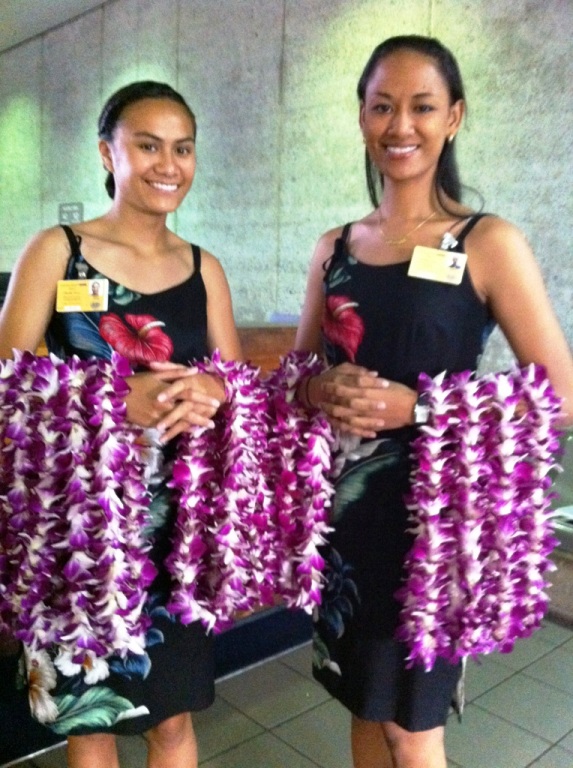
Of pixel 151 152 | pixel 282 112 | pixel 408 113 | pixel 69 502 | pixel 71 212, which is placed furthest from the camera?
pixel 71 212

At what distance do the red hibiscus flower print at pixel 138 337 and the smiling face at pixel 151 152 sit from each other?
0.25m

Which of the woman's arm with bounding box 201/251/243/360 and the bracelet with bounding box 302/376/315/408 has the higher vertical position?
the woman's arm with bounding box 201/251/243/360

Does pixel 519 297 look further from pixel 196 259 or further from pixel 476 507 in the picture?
pixel 196 259

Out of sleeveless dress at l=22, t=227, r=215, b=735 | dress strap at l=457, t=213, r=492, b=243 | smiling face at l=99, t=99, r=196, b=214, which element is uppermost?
smiling face at l=99, t=99, r=196, b=214

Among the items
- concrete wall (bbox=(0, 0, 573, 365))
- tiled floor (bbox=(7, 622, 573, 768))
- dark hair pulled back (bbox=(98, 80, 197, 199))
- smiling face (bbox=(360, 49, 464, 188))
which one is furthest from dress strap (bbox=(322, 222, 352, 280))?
concrete wall (bbox=(0, 0, 573, 365))

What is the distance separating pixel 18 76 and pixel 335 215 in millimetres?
5001

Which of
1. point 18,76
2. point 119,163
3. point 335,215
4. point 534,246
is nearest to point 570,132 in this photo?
point 534,246

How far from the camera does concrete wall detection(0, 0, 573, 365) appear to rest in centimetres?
354

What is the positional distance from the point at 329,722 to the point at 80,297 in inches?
62.6

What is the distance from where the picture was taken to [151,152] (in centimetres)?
139

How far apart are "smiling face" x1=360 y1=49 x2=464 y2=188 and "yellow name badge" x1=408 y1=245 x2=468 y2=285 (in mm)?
171

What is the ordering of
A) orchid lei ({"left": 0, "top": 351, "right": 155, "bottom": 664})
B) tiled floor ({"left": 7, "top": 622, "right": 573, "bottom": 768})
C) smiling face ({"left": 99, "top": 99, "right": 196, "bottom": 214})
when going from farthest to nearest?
tiled floor ({"left": 7, "top": 622, "right": 573, "bottom": 768}) → smiling face ({"left": 99, "top": 99, "right": 196, "bottom": 214}) → orchid lei ({"left": 0, "top": 351, "right": 155, "bottom": 664})

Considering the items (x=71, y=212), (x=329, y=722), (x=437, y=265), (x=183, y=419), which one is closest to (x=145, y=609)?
(x=183, y=419)

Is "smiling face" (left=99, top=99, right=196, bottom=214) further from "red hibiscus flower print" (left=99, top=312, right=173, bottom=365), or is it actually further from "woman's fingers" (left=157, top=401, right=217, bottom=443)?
"woman's fingers" (left=157, top=401, right=217, bottom=443)
